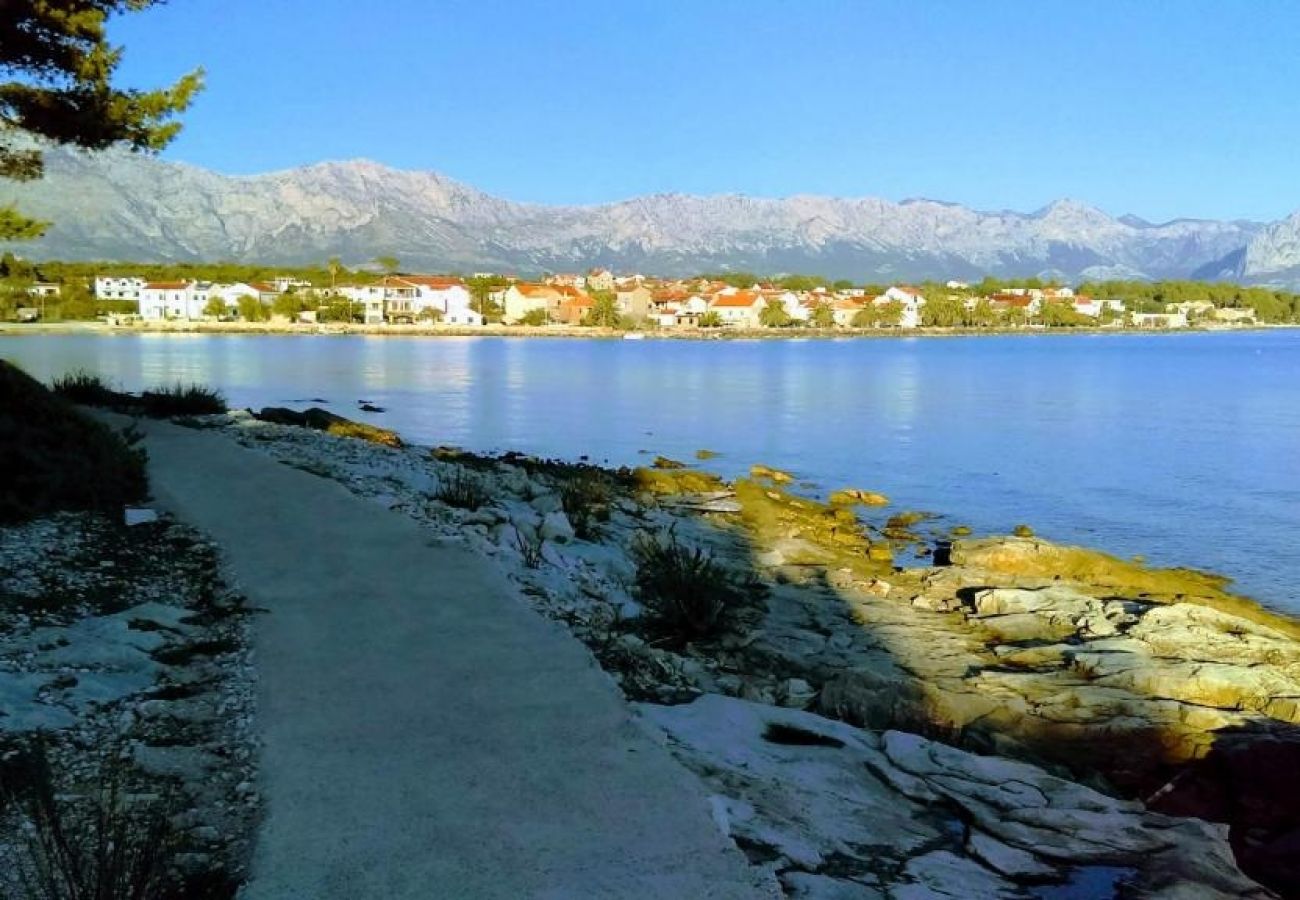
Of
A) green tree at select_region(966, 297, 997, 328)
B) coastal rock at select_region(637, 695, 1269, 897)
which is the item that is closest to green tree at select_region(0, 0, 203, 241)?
coastal rock at select_region(637, 695, 1269, 897)

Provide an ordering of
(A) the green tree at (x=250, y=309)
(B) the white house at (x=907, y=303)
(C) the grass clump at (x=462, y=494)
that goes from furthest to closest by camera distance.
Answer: (B) the white house at (x=907, y=303) → (A) the green tree at (x=250, y=309) → (C) the grass clump at (x=462, y=494)

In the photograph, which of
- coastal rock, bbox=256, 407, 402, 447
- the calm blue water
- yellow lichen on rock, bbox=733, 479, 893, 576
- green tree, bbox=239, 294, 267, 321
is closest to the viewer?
yellow lichen on rock, bbox=733, 479, 893, 576

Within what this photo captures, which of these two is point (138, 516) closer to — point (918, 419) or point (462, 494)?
point (462, 494)

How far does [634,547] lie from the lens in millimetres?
12156

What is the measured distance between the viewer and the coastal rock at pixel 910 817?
4.48 m

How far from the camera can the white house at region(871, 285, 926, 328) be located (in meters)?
182

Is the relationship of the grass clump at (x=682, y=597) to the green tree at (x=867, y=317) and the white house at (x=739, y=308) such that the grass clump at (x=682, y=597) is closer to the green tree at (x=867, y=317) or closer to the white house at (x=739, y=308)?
the white house at (x=739, y=308)

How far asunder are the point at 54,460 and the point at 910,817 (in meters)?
8.85

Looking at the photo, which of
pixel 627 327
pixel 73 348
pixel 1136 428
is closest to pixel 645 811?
pixel 1136 428

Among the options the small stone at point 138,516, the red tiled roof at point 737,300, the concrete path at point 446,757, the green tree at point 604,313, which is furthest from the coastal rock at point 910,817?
the red tiled roof at point 737,300

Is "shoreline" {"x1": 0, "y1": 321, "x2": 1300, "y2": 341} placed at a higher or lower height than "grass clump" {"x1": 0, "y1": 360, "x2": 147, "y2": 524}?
higher

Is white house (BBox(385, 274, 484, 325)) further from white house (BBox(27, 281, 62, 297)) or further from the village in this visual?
white house (BBox(27, 281, 62, 297))

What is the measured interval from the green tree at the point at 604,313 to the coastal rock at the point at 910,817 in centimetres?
15732

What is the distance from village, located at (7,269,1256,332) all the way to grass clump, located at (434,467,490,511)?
133 m
